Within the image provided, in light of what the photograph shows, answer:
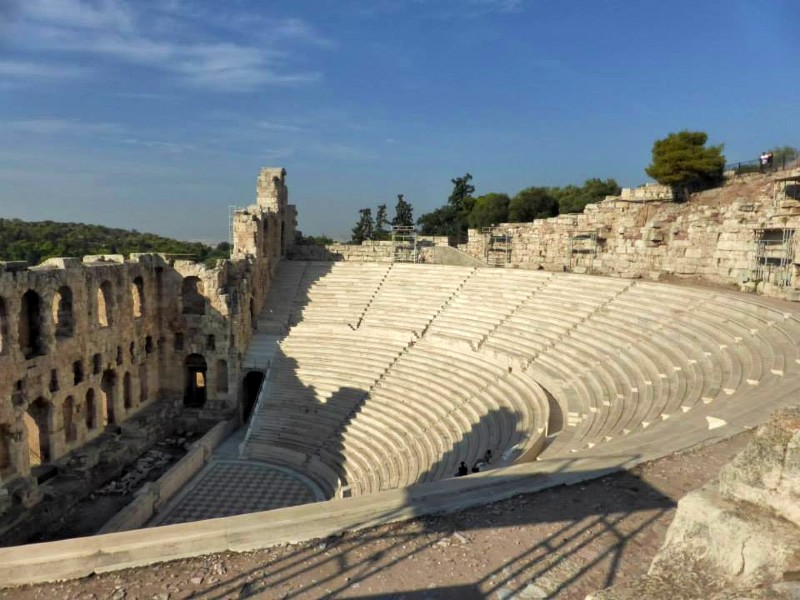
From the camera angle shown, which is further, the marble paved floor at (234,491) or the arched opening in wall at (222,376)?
the arched opening in wall at (222,376)

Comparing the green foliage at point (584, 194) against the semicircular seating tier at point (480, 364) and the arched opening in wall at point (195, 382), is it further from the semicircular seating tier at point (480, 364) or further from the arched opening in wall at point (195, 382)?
the arched opening in wall at point (195, 382)

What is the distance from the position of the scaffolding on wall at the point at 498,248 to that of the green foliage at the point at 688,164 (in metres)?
10.1

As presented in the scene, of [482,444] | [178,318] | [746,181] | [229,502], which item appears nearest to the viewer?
[482,444]

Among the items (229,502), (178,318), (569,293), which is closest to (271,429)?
(229,502)

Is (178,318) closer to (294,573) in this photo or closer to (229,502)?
(229,502)

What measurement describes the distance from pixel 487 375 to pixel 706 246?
33.2ft

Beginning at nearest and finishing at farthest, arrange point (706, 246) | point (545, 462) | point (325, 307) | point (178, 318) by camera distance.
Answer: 1. point (545, 462)
2. point (706, 246)
3. point (178, 318)
4. point (325, 307)

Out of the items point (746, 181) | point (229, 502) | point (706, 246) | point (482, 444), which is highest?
point (746, 181)

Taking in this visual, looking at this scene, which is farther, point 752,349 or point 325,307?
point 325,307

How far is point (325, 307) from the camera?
24.8m

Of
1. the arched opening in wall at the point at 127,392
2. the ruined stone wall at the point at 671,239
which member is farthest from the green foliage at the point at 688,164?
the arched opening in wall at the point at 127,392

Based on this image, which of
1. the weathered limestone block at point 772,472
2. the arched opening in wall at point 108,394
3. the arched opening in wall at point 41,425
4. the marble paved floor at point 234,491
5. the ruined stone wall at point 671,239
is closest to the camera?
the weathered limestone block at point 772,472

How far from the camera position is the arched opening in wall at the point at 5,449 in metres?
15.1

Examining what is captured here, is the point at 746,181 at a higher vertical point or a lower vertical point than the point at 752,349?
higher
